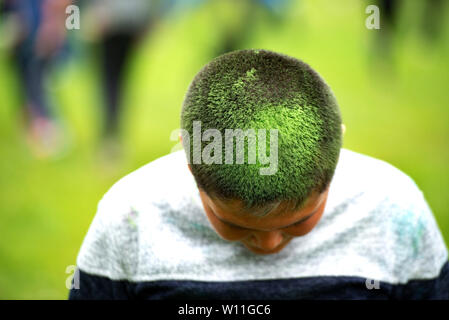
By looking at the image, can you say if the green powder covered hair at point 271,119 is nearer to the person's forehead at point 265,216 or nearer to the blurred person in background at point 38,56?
the person's forehead at point 265,216

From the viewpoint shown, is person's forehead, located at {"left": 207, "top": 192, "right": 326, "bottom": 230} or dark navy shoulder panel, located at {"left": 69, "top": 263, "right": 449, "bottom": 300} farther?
dark navy shoulder panel, located at {"left": 69, "top": 263, "right": 449, "bottom": 300}

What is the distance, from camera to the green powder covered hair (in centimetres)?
90

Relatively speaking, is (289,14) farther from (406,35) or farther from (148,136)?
(148,136)

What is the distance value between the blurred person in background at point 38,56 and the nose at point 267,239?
99.8 inches

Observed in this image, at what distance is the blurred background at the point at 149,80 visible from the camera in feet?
10.5

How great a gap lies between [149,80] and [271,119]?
2.75m

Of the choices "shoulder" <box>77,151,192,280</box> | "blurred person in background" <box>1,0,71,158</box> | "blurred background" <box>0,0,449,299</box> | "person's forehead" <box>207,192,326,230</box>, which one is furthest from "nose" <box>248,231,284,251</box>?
"blurred person in background" <box>1,0,71,158</box>

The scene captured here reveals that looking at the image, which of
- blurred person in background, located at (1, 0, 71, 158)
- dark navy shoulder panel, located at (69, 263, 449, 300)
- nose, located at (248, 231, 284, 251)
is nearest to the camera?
nose, located at (248, 231, 284, 251)

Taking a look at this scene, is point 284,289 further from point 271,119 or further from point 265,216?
point 271,119

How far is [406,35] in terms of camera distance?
12.3 feet

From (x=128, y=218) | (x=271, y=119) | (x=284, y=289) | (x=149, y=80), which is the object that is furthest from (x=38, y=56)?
(x=271, y=119)

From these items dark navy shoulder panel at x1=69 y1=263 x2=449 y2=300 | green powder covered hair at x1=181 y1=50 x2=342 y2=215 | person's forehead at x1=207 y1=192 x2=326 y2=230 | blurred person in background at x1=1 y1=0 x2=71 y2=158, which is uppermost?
blurred person in background at x1=1 y1=0 x2=71 y2=158

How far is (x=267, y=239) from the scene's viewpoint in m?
1.05

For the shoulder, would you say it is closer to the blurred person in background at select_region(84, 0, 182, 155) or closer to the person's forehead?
the person's forehead
